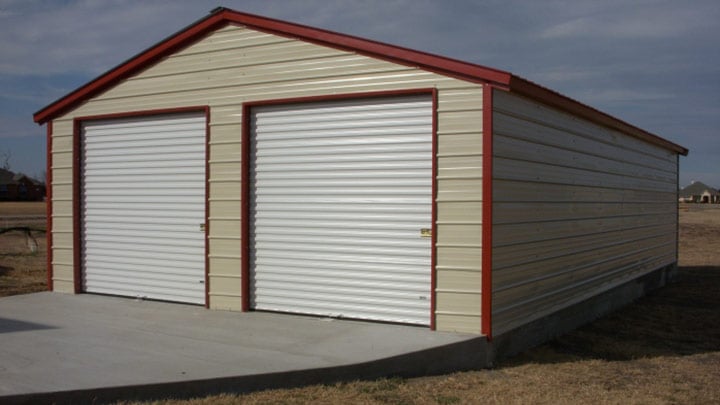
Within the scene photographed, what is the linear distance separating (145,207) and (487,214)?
17.1 ft

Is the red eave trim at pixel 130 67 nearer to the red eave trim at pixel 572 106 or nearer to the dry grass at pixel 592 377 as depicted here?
the red eave trim at pixel 572 106

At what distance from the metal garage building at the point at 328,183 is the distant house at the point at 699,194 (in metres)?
124

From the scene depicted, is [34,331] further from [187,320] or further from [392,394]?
[392,394]

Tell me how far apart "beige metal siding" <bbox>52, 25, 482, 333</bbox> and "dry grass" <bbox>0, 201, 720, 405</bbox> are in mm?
904

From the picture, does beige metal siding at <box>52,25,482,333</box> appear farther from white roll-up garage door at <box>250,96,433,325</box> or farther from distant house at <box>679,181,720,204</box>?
distant house at <box>679,181,720,204</box>

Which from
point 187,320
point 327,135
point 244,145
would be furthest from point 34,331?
point 327,135

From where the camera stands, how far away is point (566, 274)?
356 inches

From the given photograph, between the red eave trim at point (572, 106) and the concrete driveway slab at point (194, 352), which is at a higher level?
the red eave trim at point (572, 106)

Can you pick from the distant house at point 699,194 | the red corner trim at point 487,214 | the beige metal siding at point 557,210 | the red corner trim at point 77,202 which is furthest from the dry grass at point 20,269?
the distant house at point 699,194

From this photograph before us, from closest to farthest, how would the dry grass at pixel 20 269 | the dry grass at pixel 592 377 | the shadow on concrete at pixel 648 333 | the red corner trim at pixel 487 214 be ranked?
the dry grass at pixel 592 377 → the red corner trim at pixel 487 214 → the shadow on concrete at pixel 648 333 → the dry grass at pixel 20 269

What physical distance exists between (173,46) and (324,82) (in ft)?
8.24

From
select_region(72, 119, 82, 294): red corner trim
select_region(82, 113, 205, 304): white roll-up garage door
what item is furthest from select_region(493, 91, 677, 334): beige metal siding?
select_region(72, 119, 82, 294): red corner trim

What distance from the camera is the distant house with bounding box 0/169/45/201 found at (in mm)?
79438

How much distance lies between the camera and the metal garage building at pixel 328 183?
24.2ft
